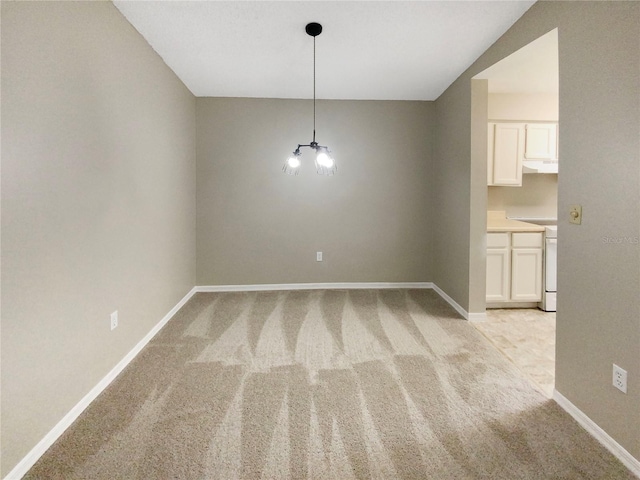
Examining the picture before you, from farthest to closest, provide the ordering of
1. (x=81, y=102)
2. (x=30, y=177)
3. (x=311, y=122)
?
(x=311, y=122), (x=81, y=102), (x=30, y=177)

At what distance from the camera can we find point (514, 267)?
3938 mm

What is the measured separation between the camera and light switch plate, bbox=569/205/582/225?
2010 mm

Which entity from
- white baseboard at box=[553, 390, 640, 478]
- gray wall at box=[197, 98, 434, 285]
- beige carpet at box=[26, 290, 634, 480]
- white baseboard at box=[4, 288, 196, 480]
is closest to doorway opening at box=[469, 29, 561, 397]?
white baseboard at box=[553, 390, 640, 478]

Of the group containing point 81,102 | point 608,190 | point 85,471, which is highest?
point 81,102

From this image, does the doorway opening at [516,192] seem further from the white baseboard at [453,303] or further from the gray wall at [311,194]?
the gray wall at [311,194]

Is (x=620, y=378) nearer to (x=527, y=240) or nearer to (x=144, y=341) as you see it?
(x=527, y=240)

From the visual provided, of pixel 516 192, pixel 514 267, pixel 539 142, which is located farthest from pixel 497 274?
pixel 539 142

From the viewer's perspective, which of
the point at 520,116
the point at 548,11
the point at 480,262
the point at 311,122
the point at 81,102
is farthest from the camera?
the point at 311,122

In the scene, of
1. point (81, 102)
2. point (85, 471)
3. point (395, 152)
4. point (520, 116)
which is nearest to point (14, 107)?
point (81, 102)

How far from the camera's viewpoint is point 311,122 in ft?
15.4

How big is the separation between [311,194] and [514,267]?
2556 mm

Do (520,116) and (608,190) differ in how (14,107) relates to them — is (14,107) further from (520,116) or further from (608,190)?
(520,116)

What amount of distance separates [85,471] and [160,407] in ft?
1.70

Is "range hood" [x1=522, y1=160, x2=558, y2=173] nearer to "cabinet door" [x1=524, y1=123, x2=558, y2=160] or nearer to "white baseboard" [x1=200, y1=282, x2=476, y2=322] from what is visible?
"cabinet door" [x1=524, y1=123, x2=558, y2=160]
